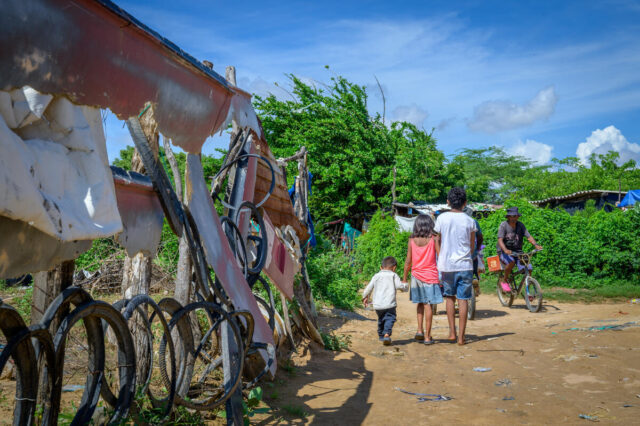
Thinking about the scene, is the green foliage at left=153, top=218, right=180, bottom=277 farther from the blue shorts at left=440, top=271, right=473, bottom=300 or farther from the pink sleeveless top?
the blue shorts at left=440, top=271, right=473, bottom=300

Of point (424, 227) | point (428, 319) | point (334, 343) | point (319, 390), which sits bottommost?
point (319, 390)

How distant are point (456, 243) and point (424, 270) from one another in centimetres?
70

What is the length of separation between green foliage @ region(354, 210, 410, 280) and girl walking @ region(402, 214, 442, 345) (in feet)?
26.9

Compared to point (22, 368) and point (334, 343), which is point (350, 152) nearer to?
point (334, 343)

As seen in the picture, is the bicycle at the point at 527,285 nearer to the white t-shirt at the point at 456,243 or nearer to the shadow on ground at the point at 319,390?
the white t-shirt at the point at 456,243

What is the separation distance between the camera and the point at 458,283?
6.76 m

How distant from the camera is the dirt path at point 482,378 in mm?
4199

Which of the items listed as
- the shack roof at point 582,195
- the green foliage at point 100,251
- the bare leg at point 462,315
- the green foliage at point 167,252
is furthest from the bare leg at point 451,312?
the shack roof at point 582,195

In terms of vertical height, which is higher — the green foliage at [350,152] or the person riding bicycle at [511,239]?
the green foliage at [350,152]

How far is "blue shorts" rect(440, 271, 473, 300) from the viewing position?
6.62 m

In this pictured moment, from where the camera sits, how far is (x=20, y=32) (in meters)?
1.91

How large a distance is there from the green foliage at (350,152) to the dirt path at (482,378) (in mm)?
15065

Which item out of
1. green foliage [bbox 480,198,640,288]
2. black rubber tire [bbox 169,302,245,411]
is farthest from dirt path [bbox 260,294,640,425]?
green foliage [bbox 480,198,640,288]

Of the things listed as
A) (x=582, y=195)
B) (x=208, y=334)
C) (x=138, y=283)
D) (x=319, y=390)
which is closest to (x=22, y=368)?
(x=208, y=334)
